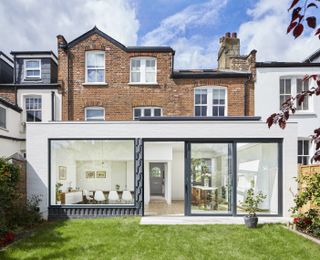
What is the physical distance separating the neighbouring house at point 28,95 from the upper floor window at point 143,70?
448 cm

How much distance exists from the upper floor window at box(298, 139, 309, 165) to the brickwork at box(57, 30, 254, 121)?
12.1ft

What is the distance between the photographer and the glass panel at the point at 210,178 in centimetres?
1291

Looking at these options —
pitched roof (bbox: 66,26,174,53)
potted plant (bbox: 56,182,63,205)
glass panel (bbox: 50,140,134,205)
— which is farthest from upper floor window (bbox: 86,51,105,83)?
potted plant (bbox: 56,182,63,205)

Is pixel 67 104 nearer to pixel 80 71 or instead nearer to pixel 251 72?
pixel 80 71

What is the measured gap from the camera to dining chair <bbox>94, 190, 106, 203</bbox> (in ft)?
43.0

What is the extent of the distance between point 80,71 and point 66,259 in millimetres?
12710

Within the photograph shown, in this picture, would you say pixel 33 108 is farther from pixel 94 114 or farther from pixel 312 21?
pixel 312 21

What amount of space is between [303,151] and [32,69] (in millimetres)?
16341

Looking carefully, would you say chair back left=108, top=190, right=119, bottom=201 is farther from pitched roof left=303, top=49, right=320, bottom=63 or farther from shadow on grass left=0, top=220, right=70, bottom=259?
pitched roof left=303, top=49, right=320, bottom=63

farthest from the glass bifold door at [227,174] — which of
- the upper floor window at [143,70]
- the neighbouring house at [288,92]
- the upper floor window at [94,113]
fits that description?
the upper floor window at [94,113]

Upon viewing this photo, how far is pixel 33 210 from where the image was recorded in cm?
1187

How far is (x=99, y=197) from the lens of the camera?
43.3ft

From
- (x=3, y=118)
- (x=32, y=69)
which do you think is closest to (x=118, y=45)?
(x=32, y=69)

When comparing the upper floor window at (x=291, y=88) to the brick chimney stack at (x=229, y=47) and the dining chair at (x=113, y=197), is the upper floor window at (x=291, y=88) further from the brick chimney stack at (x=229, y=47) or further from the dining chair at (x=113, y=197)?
the dining chair at (x=113, y=197)
